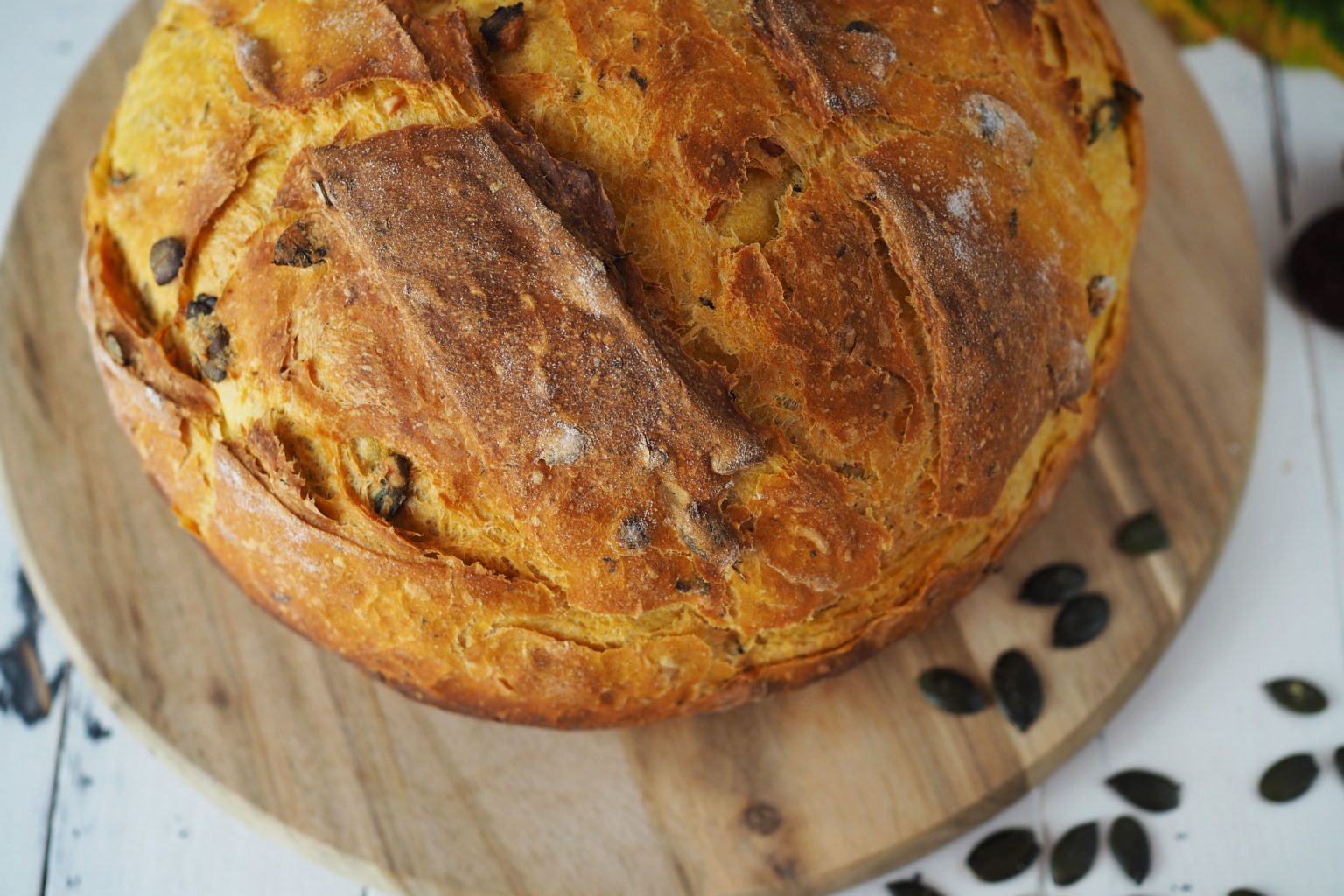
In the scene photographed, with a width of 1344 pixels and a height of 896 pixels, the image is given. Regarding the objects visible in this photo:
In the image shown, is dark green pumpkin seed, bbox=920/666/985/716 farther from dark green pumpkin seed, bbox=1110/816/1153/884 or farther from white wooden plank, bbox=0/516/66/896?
white wooden plank, bbox=0/516/66/896

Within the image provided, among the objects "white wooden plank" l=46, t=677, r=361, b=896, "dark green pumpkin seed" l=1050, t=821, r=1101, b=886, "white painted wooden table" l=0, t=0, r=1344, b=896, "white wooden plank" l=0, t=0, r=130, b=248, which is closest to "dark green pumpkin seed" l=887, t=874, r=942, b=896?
"white painted wooden table" l=0, t=0, r=1344, b=896

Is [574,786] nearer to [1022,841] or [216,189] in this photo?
[1022,841]

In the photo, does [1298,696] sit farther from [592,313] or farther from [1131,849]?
[592,313]

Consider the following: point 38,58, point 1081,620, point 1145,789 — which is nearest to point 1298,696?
point 1145,789

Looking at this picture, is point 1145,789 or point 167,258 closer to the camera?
point 167,258

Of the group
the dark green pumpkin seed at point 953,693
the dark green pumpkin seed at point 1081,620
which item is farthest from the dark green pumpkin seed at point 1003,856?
the dark green pumpkin seed at point 1081,620

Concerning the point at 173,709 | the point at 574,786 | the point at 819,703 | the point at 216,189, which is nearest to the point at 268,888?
the point at 173,709
